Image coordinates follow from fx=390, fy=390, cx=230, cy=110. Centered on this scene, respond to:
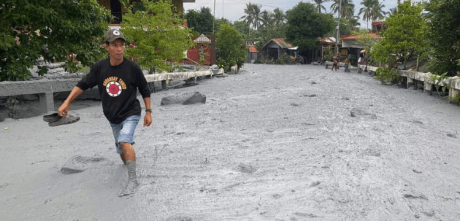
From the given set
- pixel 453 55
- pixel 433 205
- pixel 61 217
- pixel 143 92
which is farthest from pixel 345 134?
pixel 453 55

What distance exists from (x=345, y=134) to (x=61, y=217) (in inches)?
178

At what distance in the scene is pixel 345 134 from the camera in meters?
6.43

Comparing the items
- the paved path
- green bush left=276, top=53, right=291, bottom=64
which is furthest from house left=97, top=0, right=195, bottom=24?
green bush left=276, top=53, right=291, bottom=64

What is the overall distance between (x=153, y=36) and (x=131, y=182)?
10.6 metres

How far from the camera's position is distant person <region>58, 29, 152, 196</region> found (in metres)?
3.95

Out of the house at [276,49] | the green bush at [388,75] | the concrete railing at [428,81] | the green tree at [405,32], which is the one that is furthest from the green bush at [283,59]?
the concrete railing at [428,81]

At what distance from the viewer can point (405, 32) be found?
17.7m

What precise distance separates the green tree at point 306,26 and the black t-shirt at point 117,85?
144 ft

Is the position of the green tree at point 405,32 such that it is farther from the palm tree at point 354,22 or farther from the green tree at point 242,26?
the green tree at point 242,26

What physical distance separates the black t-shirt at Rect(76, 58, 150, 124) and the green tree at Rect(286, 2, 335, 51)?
44.0 meters

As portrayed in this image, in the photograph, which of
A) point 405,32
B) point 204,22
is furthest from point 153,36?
point 204,22

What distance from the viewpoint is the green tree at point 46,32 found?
28.3 ft

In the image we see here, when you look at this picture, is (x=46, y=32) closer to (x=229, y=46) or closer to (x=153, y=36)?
(x=153, y=36)

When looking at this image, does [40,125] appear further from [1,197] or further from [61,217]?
[61,217]
